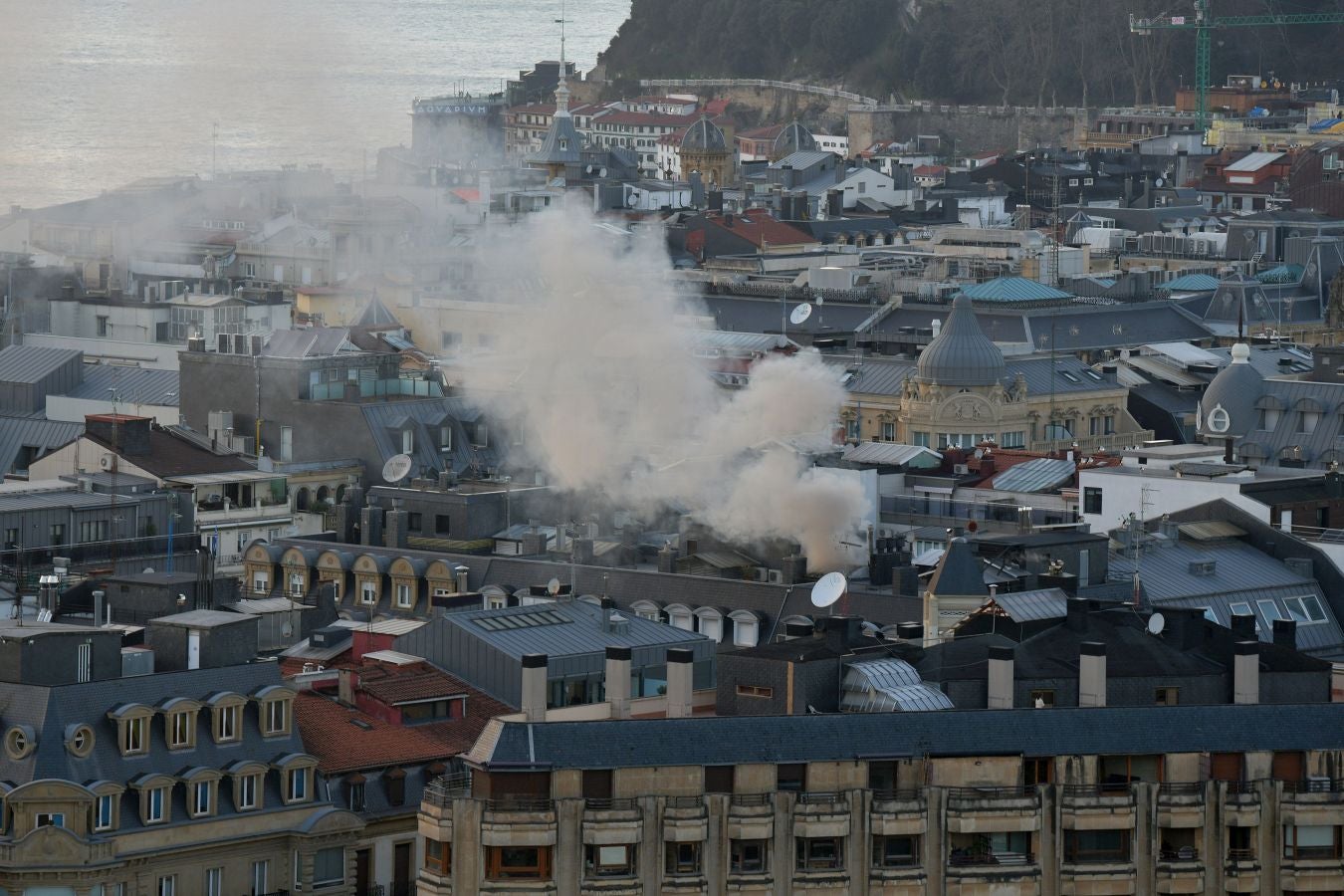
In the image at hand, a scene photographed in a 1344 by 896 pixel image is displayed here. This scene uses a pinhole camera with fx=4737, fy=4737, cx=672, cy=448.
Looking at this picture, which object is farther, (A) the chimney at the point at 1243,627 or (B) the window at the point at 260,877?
(A) the chimney at the point at 1243,627

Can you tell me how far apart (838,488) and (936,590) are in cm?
1394

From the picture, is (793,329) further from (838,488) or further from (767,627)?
(767,627)

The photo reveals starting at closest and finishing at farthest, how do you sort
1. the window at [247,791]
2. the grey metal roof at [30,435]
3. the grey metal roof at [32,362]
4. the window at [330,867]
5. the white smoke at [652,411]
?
1. the window at [247,791]
2. the window at [330,867]
3. the white smoke at [652,411]
4. the grey metal roof at [30,435]
5. the grey metal roof at [32,362]

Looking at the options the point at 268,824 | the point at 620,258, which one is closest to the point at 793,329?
the point at 620,258

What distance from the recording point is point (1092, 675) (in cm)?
6375

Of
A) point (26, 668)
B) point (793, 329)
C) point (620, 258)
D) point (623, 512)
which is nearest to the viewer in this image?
point (26, 668)

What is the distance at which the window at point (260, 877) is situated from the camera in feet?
206

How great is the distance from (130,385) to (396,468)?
17.8 meters

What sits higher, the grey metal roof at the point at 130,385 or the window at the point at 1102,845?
the window at the point at 1102,845

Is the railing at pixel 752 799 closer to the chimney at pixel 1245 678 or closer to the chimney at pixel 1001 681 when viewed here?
the chimney at pixel 1001 681

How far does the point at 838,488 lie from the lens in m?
89.3

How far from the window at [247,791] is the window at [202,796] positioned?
0.50m

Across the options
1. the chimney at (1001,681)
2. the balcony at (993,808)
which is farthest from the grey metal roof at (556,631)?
the balcony at (993,808)

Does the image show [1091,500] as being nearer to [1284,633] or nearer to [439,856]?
[1284,633]
